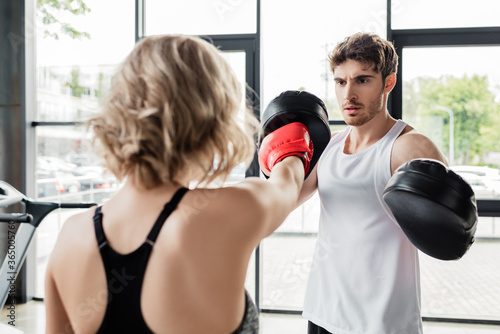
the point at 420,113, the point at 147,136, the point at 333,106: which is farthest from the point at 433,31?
the point at 147,136

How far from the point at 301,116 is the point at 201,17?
2.13 m

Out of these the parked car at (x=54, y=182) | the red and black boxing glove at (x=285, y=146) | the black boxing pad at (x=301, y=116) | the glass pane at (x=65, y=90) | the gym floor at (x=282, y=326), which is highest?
the glass pane at (x=65, y=90)

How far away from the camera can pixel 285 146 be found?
121cm

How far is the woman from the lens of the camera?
635 mm

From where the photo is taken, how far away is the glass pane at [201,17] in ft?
10.2

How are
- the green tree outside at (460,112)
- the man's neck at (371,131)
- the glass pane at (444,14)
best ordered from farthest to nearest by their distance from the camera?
1. the green tree outside at (460,112)
2. the glass pane at (444,14)
3. the man's neck at (371,131)

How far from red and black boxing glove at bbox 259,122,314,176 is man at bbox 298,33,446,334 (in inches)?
10.7

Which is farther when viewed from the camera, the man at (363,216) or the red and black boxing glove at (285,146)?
the man at (363,216)

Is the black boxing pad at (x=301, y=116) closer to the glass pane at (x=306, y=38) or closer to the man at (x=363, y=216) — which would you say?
the man at (x=363, y=216)

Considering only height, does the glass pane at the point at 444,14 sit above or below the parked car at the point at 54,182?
above

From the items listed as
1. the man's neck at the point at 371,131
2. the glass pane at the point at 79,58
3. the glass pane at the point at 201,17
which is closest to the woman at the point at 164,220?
the man's neck at the point at 371,131

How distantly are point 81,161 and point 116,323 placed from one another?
3248 mm

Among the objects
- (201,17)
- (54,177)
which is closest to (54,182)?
(54,177)

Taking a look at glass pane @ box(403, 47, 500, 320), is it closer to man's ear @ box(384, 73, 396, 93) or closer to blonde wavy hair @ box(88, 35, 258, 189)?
man's ear @ box(384, 73, 396, 93)
